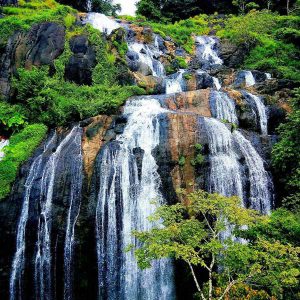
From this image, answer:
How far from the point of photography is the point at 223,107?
64.6ft

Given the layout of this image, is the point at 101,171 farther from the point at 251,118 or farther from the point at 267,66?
the point at 267,66

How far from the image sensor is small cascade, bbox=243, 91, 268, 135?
64.3ft

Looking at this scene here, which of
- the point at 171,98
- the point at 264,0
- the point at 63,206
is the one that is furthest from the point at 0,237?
the point at 264,0

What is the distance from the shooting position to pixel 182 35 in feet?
116

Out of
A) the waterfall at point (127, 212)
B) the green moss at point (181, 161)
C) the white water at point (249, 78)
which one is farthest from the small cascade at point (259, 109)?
the waterfall at point (127, 212)

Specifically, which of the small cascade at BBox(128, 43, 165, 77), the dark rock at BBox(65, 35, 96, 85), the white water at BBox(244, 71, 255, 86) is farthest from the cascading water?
the white water at BBox(244, 71, 255, 86)

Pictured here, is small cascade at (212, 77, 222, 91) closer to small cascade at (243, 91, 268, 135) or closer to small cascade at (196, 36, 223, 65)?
small cascade at (243, 91, 268, 135)

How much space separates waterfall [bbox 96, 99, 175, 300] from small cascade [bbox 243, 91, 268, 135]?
263 inches

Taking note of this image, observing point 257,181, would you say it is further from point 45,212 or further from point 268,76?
point 268,76

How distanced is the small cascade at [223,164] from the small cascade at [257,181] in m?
0.57

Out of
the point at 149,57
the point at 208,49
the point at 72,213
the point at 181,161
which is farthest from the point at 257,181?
the point at 208,49

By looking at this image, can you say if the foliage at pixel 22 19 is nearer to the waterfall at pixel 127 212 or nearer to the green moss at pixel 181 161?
the waterfall at pixel 127 212

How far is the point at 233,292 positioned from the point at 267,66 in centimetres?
2263

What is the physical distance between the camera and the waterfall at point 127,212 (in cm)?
1399
